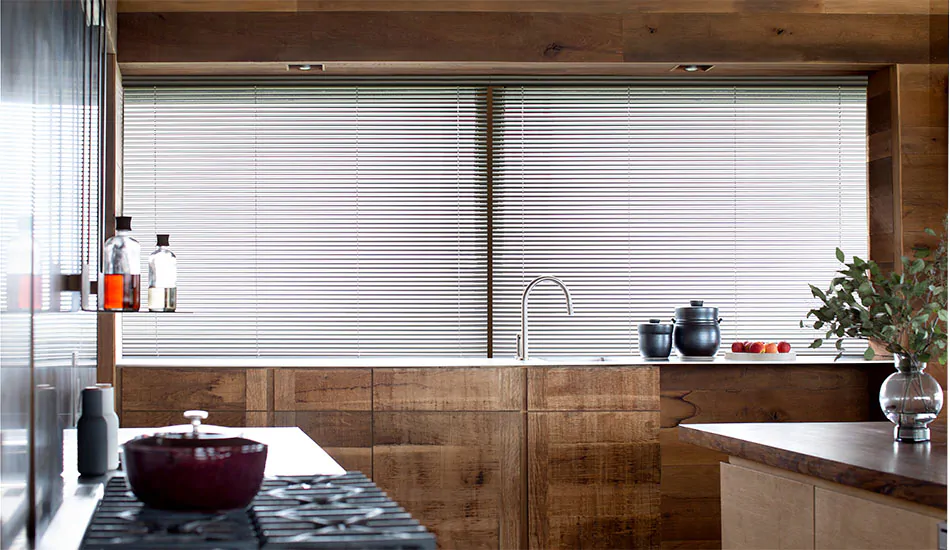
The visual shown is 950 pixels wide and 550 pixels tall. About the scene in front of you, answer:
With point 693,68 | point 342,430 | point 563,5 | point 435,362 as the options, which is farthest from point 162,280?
point 693,68

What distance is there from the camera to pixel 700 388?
388 centimetres

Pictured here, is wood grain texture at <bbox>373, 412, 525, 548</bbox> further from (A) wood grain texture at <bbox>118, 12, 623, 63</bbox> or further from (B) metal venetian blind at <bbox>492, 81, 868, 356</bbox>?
(A) wood grain texture at <bbox>118, 12, 623, 63</bbox>

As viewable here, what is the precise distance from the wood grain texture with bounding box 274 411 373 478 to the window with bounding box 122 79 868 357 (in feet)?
1.65

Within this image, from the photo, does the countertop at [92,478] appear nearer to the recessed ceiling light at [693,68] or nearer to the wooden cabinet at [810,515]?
the wooden cabinet at [810,515]

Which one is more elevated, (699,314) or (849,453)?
(699,314)

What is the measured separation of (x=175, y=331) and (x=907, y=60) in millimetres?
3521

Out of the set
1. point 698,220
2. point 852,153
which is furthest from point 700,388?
point 852,153

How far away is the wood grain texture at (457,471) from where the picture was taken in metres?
3.76

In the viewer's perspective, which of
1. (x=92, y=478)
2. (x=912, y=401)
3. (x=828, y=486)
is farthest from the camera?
(x=912, y=401)

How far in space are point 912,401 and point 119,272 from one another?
79.8 inches

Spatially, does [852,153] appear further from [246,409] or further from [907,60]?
[246,409]

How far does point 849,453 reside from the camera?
2.29 m

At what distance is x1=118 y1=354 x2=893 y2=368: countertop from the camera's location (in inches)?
148

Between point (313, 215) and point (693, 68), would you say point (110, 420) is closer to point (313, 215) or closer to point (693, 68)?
point (313, 215)
